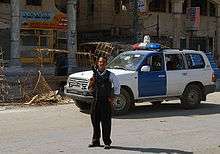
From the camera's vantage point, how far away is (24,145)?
10492 millimetres

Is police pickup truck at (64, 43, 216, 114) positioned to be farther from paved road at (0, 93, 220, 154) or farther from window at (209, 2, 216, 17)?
window at (209, 2, 216, 17)

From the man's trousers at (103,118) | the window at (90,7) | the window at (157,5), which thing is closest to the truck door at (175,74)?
the man's trousers at (103,118)

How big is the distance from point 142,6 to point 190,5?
11.9 m

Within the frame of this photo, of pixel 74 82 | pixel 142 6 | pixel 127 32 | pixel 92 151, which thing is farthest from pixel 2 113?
pixel 127 32

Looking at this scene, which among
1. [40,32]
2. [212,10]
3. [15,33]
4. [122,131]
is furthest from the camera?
[212,10]

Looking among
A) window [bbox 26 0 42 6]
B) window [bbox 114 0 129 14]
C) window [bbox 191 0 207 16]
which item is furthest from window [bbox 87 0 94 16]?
window [bbox 191 0 207 16]

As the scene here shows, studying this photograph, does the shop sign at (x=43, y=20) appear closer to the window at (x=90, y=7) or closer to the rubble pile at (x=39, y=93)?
the window at (x=90, y=7)

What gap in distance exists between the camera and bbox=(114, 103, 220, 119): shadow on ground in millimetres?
15531

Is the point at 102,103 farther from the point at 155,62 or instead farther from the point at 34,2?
the point at 34,2

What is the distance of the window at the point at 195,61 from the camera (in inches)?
677

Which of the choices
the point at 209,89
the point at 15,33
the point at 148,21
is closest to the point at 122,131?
the point at 209,89

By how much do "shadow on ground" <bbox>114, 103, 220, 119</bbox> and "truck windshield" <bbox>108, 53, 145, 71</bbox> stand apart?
4.66 feet

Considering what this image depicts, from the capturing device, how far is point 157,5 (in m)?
41.8

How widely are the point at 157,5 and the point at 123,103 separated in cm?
2736
